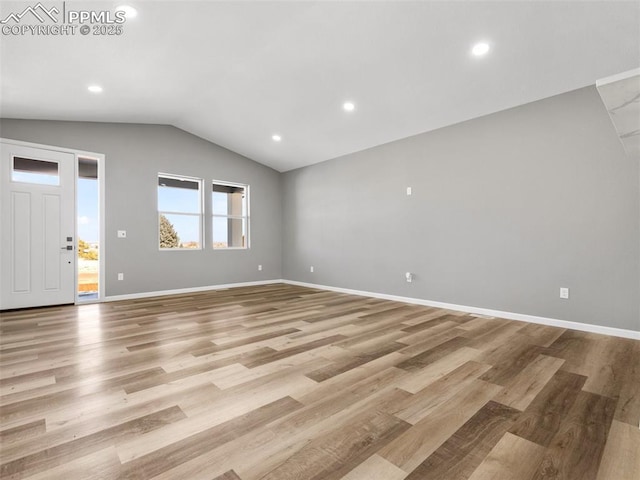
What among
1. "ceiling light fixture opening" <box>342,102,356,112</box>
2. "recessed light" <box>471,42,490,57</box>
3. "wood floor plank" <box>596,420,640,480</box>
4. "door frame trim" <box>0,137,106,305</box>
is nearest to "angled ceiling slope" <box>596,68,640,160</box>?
"wood floor plank" <box>596,420,640,480</box>

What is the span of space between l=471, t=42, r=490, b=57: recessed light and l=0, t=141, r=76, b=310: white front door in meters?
5.75

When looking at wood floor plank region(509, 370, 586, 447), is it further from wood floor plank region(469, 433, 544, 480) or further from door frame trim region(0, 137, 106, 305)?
door frame trim region(0, 137, 106, 305)

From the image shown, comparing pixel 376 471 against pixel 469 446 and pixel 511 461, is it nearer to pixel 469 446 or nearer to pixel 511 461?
pixel 469 446

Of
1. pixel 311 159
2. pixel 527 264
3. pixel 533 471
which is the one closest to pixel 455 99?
pixel 527 264

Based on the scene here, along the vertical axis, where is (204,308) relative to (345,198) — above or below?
below

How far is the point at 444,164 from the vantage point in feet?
14.6

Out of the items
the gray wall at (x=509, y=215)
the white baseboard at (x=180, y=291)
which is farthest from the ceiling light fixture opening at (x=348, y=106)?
the white baseboard at (x=180, y=291)

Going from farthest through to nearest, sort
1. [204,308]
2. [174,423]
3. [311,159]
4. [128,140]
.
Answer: [311,159], [128,140], [204,308], [174,423]

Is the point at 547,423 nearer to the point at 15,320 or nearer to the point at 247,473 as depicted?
the point at 247,473

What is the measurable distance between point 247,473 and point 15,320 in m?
→ 4.32

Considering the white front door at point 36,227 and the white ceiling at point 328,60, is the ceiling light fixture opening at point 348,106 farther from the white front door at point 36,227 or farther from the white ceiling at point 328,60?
the white front door at point 36,227

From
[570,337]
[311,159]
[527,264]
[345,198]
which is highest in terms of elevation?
[311,159]

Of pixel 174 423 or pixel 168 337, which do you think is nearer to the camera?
pixel 174 423
